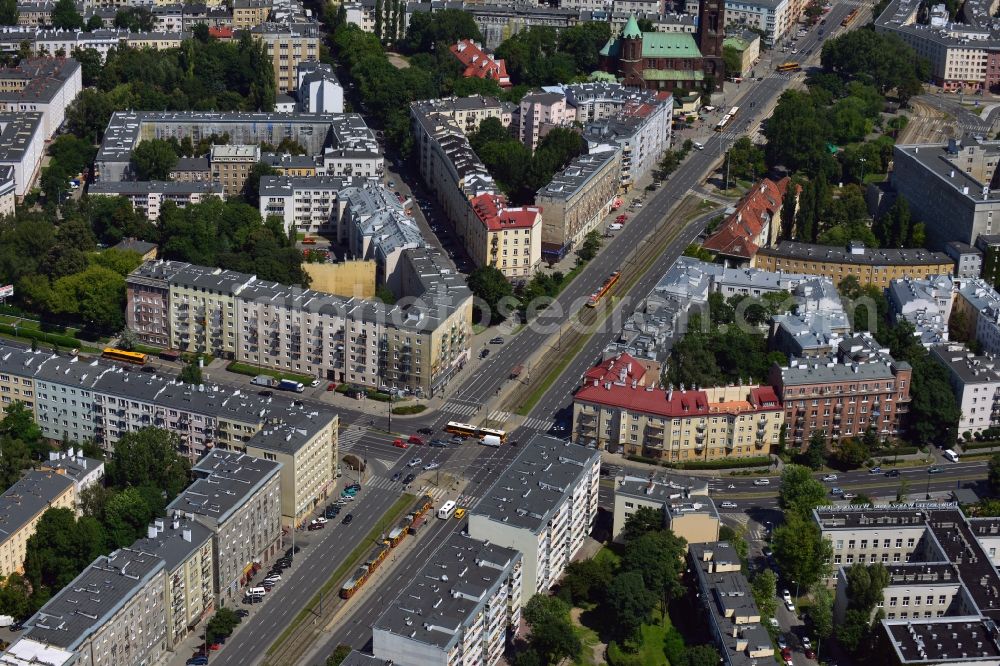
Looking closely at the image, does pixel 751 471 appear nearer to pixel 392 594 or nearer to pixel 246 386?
pixel 392 594

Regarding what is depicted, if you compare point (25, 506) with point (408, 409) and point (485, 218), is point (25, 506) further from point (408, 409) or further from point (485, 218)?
point (485, 218)

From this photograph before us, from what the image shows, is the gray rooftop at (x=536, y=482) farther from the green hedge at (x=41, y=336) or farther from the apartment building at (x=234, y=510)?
the green hedge at (x=41, y=336)

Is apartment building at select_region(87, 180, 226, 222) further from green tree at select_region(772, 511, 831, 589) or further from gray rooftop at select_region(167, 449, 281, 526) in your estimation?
green tree at select_region(772, 511, 831, 589)

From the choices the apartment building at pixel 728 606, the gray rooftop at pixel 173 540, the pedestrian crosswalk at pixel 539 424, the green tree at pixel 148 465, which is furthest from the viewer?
the pedestrian crosswalk at pixel 539 424

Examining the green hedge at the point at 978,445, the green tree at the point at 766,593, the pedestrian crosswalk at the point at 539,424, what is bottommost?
the green tree at the point at 766,593

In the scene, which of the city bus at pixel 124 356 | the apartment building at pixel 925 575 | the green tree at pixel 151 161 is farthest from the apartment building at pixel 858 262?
the green tree at pixel 151 161

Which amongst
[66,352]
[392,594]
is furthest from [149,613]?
[66,352]

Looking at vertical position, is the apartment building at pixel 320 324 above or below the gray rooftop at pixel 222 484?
above
